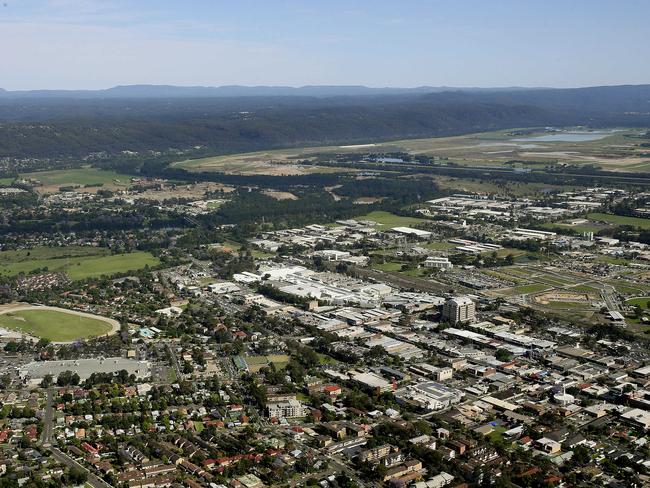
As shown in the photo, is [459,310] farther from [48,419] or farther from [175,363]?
[48,419]

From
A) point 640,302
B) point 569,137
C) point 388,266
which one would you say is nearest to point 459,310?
point 640,302

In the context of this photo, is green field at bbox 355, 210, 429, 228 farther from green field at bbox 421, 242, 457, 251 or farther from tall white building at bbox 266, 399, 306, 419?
tall white building at bbox 266, 399, 306, 419

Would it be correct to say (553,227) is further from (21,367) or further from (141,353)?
(21,367)

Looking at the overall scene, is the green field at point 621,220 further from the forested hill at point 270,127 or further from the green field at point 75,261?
the forested hill at point 270,127

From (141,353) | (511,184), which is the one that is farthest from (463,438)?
(511,184)

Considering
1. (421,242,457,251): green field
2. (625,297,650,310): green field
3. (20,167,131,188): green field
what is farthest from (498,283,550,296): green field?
(20,167,131,188): green field

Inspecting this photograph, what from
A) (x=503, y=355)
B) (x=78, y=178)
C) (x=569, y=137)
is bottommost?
(x=503, y=355)
